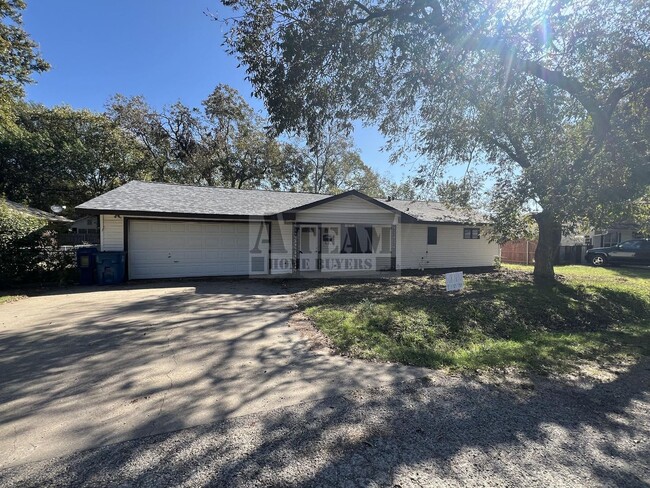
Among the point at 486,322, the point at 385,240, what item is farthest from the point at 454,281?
the point at 385,240

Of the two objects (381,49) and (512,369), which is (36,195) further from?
(512,369)

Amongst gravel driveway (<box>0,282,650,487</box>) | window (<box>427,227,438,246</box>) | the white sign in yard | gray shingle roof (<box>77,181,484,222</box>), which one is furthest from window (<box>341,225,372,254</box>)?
gravel driveway (<box>0,282,650,487</box>)

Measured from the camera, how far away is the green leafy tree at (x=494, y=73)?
267 inches

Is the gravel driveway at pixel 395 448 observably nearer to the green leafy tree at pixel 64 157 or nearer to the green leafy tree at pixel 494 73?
the green leafy tree at pixel 494 73

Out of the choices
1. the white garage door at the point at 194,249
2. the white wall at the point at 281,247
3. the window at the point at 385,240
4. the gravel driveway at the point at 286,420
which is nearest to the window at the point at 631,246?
the window at the point at 385,240

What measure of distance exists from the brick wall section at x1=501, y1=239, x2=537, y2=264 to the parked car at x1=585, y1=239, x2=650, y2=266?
316 centimetres

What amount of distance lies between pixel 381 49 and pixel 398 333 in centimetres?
686

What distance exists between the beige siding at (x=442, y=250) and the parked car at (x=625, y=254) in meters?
6.95

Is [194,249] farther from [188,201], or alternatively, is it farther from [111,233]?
[111,233]

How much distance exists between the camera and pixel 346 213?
13.5 m

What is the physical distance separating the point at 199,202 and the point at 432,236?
1109 centimetres

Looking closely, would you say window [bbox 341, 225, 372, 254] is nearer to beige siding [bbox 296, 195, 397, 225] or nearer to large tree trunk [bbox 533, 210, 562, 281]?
beige siding [bbox 296, 195, 397, 225]

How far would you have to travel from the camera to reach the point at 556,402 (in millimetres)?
3652

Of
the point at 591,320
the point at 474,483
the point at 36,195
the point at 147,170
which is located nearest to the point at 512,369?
the point at 474,483
